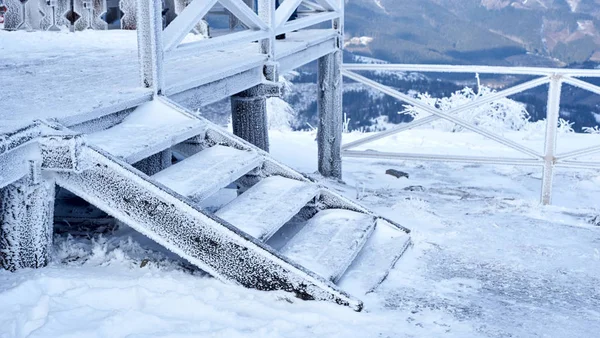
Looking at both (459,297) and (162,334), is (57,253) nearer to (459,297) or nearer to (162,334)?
(162,334)

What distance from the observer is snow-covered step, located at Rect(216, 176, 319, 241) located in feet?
9.57

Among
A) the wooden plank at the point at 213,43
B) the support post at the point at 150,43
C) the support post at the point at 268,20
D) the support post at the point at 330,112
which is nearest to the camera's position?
the support post at the point at 150,43

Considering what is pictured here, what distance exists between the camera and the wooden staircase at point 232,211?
2.63 m

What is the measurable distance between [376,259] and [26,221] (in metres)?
1.45

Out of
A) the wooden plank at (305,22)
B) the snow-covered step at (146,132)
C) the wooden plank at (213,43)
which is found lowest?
the snow-covered step at (146,132)

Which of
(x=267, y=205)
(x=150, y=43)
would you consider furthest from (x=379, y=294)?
(x=150, y=43)

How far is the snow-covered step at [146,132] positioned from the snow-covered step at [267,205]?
39 centimetres

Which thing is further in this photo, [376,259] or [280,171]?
[280,171]

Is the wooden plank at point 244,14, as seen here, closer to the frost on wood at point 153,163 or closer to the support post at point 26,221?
the frost on wood at point 153,163

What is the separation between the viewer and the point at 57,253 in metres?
3.12

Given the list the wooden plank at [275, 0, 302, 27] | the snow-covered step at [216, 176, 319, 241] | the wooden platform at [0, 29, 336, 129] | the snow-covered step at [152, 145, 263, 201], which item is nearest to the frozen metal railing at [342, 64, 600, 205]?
the wooden platform at [0, 29, 336, 129]

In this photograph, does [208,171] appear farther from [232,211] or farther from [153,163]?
[153,163]

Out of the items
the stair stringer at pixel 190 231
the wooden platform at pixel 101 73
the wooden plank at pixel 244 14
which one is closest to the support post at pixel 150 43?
the wooden platform at pixel 101 73

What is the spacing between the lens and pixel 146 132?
321 cm
